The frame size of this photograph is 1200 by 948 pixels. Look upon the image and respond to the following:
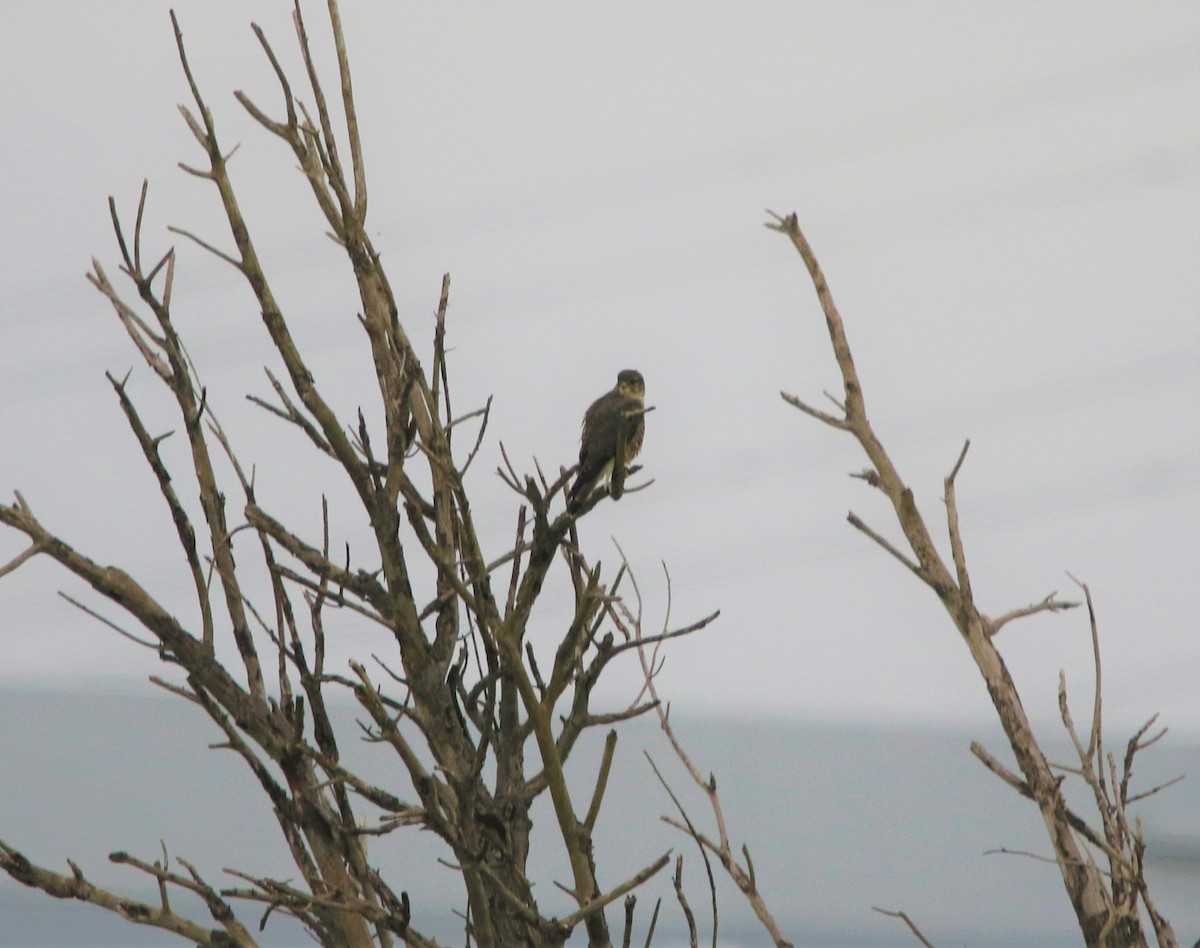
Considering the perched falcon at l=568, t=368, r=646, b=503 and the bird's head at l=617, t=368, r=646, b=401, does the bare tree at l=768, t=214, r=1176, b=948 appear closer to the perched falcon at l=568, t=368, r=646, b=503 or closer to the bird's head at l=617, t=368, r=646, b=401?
the perched falcon at l=568, t=368, r=646, b=503

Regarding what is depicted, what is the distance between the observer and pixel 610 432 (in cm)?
227

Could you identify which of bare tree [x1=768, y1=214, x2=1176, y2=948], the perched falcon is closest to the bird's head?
the perched falcon

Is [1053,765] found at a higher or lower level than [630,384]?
lower

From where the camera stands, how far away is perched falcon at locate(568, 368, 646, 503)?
2113 mm

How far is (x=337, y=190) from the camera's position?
1047mm

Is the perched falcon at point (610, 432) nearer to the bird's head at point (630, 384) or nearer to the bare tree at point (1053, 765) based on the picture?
the bird's head at point (630, 384)

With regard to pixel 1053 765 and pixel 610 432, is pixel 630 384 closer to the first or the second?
pixel 610 432

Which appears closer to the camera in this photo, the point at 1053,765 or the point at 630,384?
the point at 1053,765

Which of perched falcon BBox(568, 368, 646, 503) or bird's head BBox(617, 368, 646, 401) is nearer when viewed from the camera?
perched falcon BBox(568, 368, 646, 503)

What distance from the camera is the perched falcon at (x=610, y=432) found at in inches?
83.2

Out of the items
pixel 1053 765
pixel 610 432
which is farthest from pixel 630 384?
pixel 1053 765

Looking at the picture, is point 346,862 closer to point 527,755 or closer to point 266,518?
point 266,518

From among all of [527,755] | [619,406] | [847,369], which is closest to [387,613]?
[847,369]

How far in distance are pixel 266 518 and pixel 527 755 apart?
2637 mm
